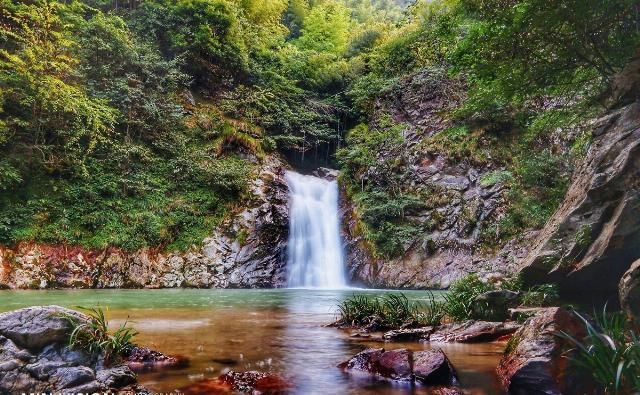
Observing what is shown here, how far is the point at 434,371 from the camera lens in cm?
400

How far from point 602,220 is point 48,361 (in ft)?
22.8

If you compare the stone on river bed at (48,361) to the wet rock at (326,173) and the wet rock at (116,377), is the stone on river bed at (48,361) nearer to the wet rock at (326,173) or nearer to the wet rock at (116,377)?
the wet rock at (116,377)

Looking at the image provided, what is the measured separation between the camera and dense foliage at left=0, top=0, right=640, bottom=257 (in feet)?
25.6

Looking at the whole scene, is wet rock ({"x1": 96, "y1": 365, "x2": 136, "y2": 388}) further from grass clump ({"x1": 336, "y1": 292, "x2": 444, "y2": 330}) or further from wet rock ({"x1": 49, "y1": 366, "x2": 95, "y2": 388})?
grass clump ({"x1": 336, "y1": 292, "x2": 444, "y2": 330})

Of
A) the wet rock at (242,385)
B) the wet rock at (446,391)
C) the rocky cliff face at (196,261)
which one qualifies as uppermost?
the rocky cliff face at (196,261)

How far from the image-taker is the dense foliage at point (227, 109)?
7.79 m

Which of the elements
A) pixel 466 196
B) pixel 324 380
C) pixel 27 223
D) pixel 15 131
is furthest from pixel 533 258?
pixel 15 131

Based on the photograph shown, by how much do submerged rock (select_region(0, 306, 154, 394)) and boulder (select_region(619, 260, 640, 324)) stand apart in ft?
15.6

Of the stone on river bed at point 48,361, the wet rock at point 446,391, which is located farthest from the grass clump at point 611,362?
the stone on river bed at point 48,361

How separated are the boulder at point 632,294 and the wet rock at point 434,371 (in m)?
1.88

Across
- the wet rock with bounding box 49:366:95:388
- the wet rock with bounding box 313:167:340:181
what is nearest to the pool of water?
the wet rock with bounding box 49:366:95:388

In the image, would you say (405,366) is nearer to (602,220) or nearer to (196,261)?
(602,220)

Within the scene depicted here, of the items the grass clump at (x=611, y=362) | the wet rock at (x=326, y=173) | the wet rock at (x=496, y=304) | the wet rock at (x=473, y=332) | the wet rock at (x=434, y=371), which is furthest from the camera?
the wet rock at (x=326, y=173)

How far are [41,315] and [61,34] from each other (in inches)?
682
